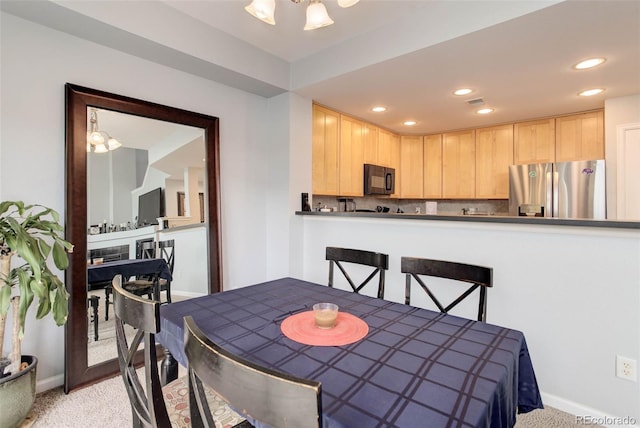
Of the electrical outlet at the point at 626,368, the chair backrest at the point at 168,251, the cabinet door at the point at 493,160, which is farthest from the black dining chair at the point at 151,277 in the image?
the cabinet door at the point at 493,160

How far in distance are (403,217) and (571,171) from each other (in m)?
2.57

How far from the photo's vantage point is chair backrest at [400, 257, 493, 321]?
159 cm

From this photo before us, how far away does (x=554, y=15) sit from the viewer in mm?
1873

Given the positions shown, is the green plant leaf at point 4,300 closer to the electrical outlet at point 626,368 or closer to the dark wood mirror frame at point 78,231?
the dark wood mirror frame at point 78,231

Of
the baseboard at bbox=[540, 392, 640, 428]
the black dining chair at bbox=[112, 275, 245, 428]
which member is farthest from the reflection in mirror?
the baseboard at bbox=[540, 392, 640, 428]

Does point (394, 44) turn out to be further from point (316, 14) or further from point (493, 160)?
point (493, 160)

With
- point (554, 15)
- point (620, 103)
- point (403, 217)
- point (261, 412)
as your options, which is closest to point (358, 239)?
point (403, 217)

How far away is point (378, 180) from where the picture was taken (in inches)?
174

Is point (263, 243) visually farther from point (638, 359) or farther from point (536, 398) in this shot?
point (638, 359)

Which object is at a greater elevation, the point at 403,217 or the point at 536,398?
the point at 403,217

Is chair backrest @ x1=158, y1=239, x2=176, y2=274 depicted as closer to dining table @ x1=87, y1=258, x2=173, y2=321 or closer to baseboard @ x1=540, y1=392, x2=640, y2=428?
dining table @ x1=87, y1=258, x2=173, y2=321

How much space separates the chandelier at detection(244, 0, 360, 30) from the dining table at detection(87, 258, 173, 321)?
1.99 m

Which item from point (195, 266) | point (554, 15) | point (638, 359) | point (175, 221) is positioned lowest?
point (638, 359)

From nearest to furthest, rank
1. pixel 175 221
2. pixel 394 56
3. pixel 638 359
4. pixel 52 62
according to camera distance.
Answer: pixel 638 359 → pixel 52 62 → pixel 394 56 → pixel 175 221
